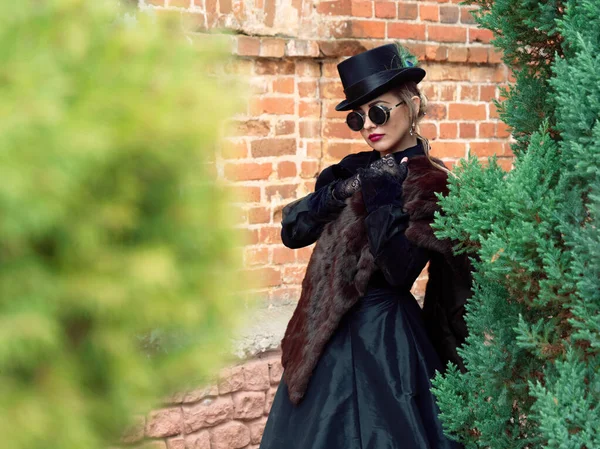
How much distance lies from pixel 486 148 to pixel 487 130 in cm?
10

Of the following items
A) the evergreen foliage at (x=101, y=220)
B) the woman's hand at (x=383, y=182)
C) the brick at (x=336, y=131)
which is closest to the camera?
the evergreen foliage at (x=101, y=220)

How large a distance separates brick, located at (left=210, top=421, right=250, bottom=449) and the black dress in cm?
91

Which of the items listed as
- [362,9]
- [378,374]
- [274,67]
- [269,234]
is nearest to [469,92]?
[362,9]

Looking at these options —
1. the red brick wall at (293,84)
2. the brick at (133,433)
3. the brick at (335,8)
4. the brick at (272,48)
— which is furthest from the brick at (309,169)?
the brick at (133,433)

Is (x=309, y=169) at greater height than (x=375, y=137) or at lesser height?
lesser

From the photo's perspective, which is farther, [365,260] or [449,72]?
[449,72]

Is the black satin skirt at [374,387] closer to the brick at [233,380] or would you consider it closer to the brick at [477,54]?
the brick at [233,380]

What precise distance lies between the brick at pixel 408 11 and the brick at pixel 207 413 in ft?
7.18

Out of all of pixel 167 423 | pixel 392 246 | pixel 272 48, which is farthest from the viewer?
pixel 272 48

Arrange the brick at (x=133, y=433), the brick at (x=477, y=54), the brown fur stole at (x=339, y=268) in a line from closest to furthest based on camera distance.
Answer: the brick at (x=133, y=433), the brown fur stole at (x=339, y=268), the brick at (x=477, y=54)

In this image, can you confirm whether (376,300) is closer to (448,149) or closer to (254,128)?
(254,128)

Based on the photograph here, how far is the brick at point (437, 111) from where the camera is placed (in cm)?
400

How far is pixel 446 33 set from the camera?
402cm

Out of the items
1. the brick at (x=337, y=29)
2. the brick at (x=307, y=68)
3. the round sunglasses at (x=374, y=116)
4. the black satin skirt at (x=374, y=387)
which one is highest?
the brick at (x=337, y=29)
